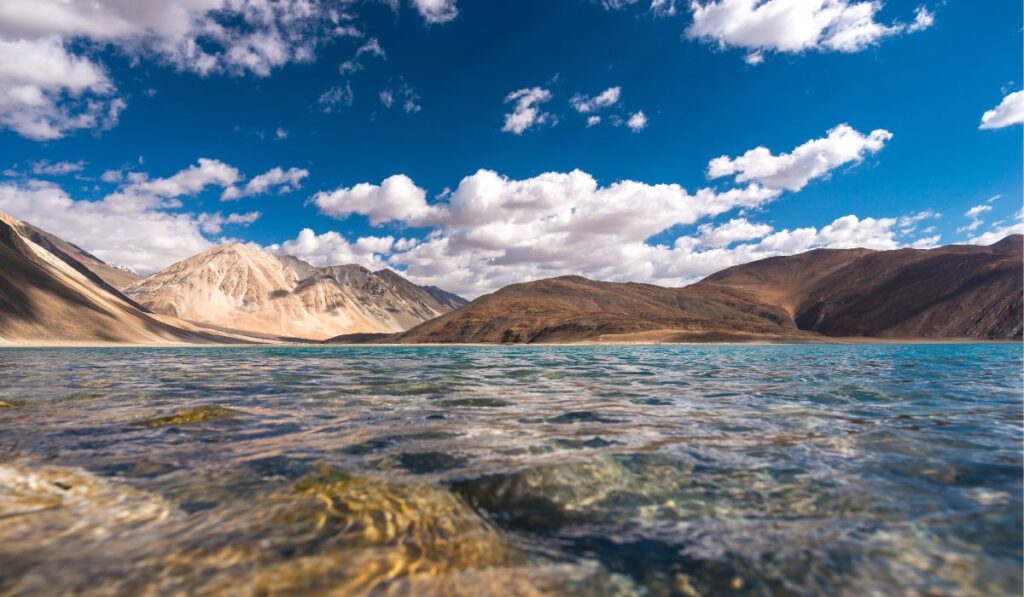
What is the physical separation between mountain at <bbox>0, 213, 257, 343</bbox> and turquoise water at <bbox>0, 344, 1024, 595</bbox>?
13689 cm

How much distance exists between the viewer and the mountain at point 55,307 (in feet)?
379

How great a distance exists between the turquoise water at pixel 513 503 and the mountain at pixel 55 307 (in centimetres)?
13689

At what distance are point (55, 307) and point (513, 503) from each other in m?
165

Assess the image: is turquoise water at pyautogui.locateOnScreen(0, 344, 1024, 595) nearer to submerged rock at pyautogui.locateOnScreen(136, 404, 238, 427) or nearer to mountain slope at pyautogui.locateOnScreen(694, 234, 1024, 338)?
submerged rock at pyautogui.locateOnScreen(136, 404, 238, 427)

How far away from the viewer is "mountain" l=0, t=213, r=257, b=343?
11544cm

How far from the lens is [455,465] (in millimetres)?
8102

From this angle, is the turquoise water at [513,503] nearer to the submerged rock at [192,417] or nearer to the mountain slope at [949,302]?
the submerged rock at [192,417]

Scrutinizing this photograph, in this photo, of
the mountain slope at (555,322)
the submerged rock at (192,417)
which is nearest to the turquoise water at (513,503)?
the submerged rock at (192,417)

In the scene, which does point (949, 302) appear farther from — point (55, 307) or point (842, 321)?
point (55, 307)

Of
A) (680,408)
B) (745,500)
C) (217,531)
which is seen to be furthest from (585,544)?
(680,408)

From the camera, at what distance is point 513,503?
6.45 m

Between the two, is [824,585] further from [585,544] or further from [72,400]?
[72,400]

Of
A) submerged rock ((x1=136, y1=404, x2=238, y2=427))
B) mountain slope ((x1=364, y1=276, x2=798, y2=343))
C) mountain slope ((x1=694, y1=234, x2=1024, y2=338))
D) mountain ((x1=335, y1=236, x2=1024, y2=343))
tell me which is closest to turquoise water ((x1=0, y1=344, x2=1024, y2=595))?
submerged rock ((x1=136, y1=404, x2=238, y2=427))

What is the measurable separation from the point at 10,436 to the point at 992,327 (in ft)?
639
